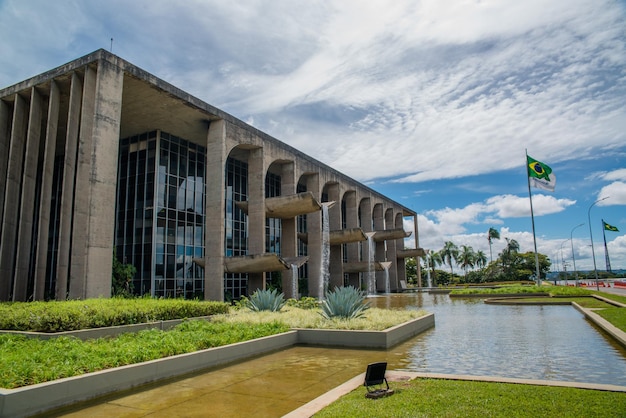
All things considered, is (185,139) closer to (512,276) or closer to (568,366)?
(568,366)

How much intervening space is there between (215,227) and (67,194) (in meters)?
8.37

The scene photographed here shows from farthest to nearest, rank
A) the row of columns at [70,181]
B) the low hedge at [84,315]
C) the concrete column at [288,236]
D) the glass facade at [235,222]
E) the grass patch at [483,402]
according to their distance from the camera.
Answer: the glass facade at [235,222] < the concrete column at [288,236] < the row of columns at [70,181] < the low hedge at [84,315] < the grass patch at [483,402]

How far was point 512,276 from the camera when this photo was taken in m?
80.1

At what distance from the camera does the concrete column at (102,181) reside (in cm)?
Answer: 1930

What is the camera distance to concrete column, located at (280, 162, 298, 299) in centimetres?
3238

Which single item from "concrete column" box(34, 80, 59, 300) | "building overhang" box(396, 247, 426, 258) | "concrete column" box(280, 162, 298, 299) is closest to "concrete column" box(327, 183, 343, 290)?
"concrete column" box(280, 162, 298, 299)

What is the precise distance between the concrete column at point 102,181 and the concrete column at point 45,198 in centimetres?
308

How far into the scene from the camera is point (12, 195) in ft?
81.6

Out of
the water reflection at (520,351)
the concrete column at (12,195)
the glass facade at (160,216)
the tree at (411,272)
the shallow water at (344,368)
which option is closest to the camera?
the shallow water at (344,368)

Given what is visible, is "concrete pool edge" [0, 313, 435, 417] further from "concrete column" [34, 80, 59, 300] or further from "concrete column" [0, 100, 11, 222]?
"concrete column" [0, 100, 11, 222]

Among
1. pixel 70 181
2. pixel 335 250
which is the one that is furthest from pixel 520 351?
pixel 335 250

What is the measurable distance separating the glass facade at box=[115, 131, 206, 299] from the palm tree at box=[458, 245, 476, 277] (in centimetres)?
8257

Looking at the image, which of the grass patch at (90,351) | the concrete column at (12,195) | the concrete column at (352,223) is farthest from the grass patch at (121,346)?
the concrete column at (352,223)

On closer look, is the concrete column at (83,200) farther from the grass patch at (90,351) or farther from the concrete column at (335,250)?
the concrete column at (335,250)
